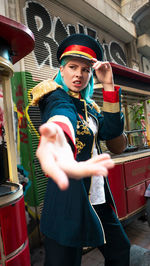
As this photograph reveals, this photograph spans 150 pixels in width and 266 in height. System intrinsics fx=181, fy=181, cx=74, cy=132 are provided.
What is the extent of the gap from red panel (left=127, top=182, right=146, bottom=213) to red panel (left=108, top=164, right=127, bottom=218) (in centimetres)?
14

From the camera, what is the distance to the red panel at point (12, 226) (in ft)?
5.41

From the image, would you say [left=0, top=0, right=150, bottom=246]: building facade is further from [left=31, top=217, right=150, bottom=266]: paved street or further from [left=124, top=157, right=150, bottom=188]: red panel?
[left=124, top=157, right=150, bottom=188]: red panel

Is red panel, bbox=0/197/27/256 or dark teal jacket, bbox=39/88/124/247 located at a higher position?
dark teal jacket, bbox=39/88/124/247

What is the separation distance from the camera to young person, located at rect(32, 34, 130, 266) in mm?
1023

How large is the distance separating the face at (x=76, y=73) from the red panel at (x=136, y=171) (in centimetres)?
227

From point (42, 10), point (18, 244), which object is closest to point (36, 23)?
point (42, 10)

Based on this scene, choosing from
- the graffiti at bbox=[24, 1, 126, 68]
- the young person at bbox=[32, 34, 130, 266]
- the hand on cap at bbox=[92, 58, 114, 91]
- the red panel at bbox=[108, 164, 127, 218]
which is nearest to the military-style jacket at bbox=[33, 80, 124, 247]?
the young person at bbox=[32, 34, 130, 266]

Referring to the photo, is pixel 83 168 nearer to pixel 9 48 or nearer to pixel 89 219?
pixel 89 219

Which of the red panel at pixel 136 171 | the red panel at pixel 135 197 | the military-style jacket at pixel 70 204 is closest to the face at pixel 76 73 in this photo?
the military-style jacket at pixel 70 204

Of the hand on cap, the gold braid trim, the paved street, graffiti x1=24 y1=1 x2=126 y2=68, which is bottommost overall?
the paved street

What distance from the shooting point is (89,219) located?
1054 millimetres

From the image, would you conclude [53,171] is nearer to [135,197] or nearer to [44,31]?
[135,197]

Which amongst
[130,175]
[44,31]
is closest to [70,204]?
[130,175]

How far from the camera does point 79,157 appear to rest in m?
1.14
